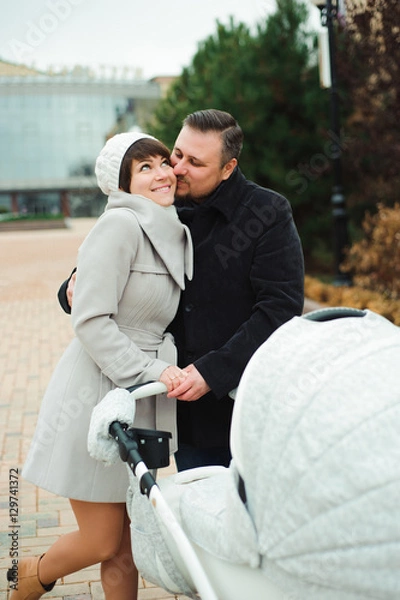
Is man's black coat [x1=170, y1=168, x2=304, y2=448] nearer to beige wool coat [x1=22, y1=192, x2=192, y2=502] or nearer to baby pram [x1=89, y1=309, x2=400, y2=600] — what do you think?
beige wool coat [x1=22, y1=192, x2=192, y2=502]

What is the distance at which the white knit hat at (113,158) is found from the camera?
268 cm

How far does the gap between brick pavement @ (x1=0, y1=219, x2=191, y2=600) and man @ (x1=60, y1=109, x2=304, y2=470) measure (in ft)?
3.91

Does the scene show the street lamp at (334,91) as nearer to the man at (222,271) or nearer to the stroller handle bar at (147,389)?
the man at (222,271)

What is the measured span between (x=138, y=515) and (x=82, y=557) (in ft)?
1.88

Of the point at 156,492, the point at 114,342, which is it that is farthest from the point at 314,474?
A: the point at 114,342

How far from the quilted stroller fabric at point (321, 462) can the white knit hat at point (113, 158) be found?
3.59ft

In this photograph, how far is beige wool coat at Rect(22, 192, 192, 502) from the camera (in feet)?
8.48

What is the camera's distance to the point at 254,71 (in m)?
13.4

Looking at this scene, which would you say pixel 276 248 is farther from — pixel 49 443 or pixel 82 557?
pixel 82 557

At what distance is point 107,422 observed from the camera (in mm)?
2281

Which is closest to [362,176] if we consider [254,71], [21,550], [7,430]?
[254,71]

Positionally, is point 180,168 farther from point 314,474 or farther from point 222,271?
point 314,474

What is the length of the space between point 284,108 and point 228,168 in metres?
11.5
